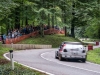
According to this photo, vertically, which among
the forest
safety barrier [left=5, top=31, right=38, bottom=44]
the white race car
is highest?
the forest

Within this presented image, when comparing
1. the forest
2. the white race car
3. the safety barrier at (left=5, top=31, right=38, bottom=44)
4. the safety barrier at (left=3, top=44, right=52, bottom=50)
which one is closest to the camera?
the white race car

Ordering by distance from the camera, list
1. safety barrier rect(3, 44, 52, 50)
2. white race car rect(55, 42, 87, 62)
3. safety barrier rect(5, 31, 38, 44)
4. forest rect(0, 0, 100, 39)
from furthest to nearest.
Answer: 1. forest rect(0, 0, 100, 39)
2. safety barrier rect(5, 31, 38, 44)
3. safety barrier rect(3, 44, 52, 50)
4. white race car rect(55, 42, 87, 62)

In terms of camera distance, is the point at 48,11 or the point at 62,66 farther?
the point at 48,11

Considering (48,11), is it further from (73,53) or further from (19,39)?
(73,53)

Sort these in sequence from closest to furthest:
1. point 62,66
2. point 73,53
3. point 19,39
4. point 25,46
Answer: point 62,66
point 73,53
point 25,46
point 19,39

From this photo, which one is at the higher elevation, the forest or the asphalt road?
the forest

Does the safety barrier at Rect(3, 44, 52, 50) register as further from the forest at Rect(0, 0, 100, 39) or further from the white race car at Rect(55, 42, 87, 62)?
the white race car at Rect(55, 42, 87, 62)

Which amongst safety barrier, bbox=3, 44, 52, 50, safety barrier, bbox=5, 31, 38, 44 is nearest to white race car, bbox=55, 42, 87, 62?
safety barrier, bbox=3, 44, 52, 50

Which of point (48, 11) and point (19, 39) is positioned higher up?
point (48, 11)

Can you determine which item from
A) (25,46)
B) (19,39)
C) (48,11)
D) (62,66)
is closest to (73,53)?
(62,66)

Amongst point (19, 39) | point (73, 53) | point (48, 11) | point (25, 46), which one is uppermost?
point (48, 11)

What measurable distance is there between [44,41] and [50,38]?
10.5ft

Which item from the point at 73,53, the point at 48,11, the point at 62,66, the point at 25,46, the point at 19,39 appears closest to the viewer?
the point at 62,66

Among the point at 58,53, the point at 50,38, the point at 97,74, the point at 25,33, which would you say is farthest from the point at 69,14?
the point at 97,74
